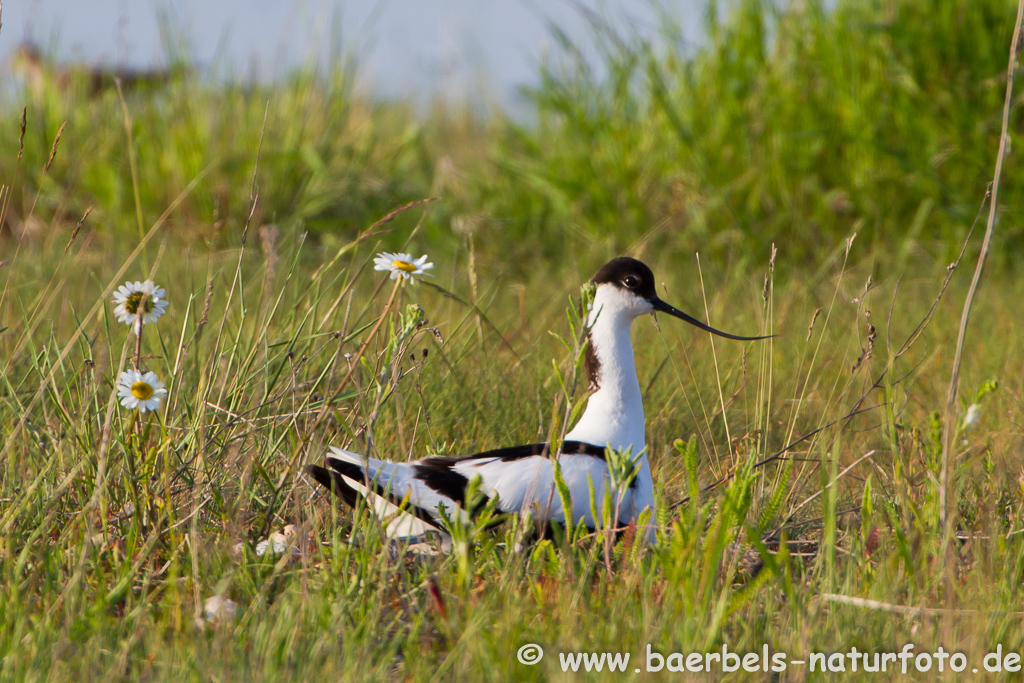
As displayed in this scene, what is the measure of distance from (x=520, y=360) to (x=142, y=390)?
124 cm

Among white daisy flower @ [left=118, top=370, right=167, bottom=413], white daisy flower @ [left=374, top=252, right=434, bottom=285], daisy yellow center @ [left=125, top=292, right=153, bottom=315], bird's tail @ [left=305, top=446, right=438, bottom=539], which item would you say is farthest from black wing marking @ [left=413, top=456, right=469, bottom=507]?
daisy yellow center @ [left=125, top=292, right=153, bottom=315]

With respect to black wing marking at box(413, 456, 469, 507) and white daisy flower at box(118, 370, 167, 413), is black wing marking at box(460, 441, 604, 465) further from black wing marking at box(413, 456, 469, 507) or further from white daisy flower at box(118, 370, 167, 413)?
white daisy flower at box(118, 370, 167, 413)

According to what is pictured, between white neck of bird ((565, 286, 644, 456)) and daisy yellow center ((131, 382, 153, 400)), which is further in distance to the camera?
white neck of bird ((565, 286, 644, 456))

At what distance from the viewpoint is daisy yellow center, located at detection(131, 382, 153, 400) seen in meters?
1.86

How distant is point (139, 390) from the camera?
1.87 meters

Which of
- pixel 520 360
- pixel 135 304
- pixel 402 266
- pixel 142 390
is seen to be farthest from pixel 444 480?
pixel 520 360

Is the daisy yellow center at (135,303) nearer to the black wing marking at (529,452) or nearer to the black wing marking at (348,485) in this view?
the black wing marking at (348,485)

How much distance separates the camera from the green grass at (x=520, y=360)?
1.67 m

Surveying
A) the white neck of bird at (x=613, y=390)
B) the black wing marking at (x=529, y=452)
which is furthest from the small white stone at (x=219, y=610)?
the white neck of bird at (x=613, y=390)

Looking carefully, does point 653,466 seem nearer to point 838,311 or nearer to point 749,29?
point 838,311

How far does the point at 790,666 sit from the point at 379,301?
8.63ft

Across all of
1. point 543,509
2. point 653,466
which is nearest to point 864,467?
point 653,466

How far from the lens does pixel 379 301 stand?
392 cm

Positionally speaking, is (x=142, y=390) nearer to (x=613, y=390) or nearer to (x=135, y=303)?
(x=135, y=303)
